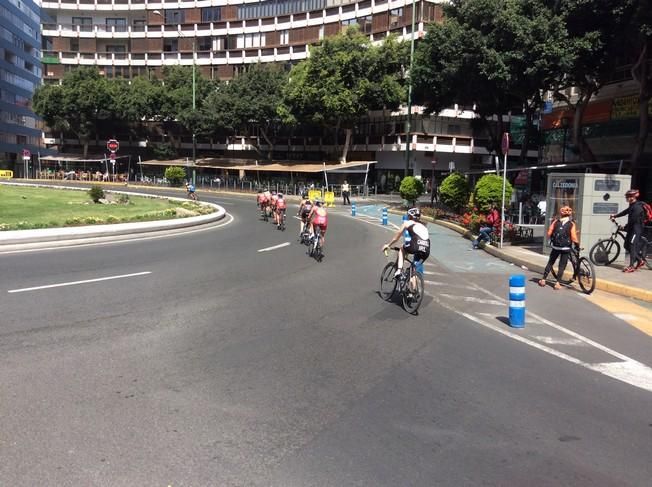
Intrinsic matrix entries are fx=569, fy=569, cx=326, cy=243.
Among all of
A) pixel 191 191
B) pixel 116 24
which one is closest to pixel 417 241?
pixel 191 191

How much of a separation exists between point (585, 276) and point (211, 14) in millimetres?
70266

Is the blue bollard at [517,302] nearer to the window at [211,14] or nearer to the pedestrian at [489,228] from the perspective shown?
the pedestrian at [489,228]

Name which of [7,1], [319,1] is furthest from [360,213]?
[7,1]

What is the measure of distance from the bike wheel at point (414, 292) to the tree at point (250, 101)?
157 feet

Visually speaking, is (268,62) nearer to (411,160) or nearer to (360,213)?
(411,160)

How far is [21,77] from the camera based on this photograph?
291 feet

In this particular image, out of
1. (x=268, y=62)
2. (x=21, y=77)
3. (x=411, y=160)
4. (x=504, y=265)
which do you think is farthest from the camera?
(x=21, y=77)

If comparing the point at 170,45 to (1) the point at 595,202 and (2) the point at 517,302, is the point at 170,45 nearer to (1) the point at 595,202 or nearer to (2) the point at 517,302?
(1) the point at 595,202

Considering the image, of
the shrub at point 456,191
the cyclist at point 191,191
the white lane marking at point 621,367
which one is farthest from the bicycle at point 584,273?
the cyclist at point 191,191

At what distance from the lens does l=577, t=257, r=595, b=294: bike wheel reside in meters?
10.9

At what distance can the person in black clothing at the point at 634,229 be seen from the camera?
1253 cm

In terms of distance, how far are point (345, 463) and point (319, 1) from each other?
64667 millimetres

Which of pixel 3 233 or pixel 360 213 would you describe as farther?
pixel 360 213

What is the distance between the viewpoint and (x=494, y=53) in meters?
23.0
